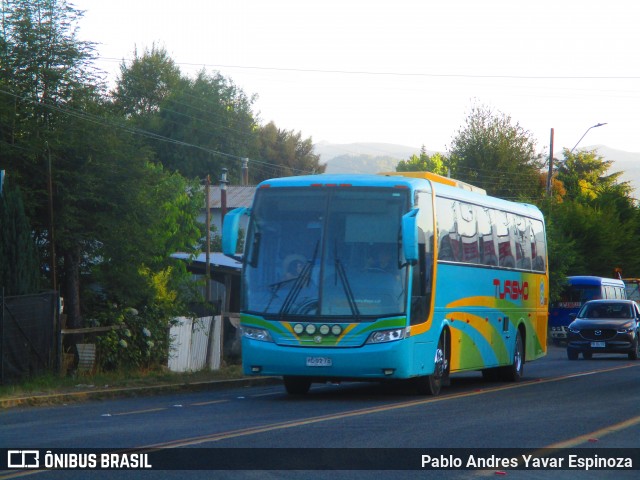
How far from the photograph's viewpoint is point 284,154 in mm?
117500

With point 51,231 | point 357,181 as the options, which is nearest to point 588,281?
point 51,231

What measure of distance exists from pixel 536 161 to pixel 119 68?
121 ft

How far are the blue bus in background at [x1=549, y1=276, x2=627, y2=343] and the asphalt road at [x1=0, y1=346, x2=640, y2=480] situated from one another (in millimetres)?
33008

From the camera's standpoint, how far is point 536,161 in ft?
277

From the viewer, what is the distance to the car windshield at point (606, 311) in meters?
36.4

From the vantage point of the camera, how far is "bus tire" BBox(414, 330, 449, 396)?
18.8 metres

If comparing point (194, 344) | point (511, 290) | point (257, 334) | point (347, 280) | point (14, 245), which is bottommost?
point (194, 344)

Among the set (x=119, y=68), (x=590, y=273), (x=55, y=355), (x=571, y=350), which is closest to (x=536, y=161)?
(x=590, y=273)

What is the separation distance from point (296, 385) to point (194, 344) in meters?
7.65

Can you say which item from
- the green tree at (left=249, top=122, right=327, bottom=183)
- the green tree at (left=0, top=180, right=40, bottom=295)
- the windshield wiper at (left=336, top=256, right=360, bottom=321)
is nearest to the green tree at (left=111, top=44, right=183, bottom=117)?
the green tree at (left=249, top=122, right=327, bottom=183)

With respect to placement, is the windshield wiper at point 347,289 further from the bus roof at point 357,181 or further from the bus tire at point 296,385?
the bus tire at point 296,385

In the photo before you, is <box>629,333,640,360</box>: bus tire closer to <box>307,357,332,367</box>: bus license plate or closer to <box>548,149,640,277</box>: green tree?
<box>307,357,332,367</box>: bus license plate

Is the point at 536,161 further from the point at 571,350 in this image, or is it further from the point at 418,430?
the point at 418,430

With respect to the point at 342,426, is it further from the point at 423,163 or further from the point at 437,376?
the point at 423,163
